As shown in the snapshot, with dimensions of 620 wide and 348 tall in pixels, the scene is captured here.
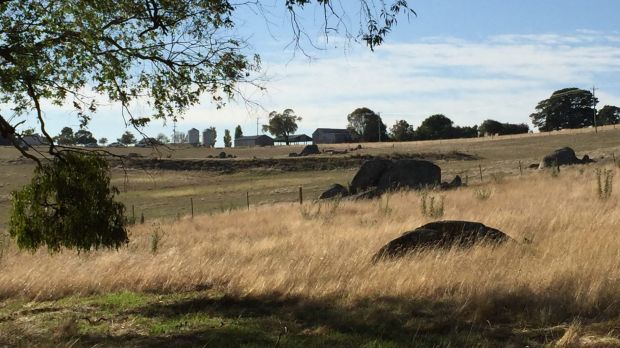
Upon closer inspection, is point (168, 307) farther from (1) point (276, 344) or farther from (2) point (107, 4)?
(2) point (107, 4)

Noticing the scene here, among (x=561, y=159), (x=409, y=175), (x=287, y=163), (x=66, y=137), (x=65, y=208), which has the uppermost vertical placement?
(x=66, y=137)

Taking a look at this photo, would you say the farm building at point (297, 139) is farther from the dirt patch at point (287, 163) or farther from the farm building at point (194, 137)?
the dirt patch at point (287, 163)

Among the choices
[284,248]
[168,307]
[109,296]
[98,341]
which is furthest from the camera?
[284,248]

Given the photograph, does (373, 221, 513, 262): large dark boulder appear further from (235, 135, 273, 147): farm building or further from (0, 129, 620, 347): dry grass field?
(235, 135, 273, 147): farm building

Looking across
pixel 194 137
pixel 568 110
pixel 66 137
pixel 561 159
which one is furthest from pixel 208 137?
pixel 66 137

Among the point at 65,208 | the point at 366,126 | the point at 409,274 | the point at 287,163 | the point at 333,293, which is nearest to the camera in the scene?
the point at 333,293

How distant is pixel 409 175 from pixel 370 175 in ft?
6.66

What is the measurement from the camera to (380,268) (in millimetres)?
8562

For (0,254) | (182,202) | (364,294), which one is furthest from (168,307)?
(182,202)

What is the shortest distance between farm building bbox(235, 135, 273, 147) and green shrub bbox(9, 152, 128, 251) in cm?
14301

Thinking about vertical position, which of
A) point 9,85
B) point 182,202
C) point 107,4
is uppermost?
point 107,4

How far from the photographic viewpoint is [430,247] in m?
9.66

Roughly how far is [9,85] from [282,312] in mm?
5246

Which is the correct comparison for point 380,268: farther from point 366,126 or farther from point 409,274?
point 366,126
